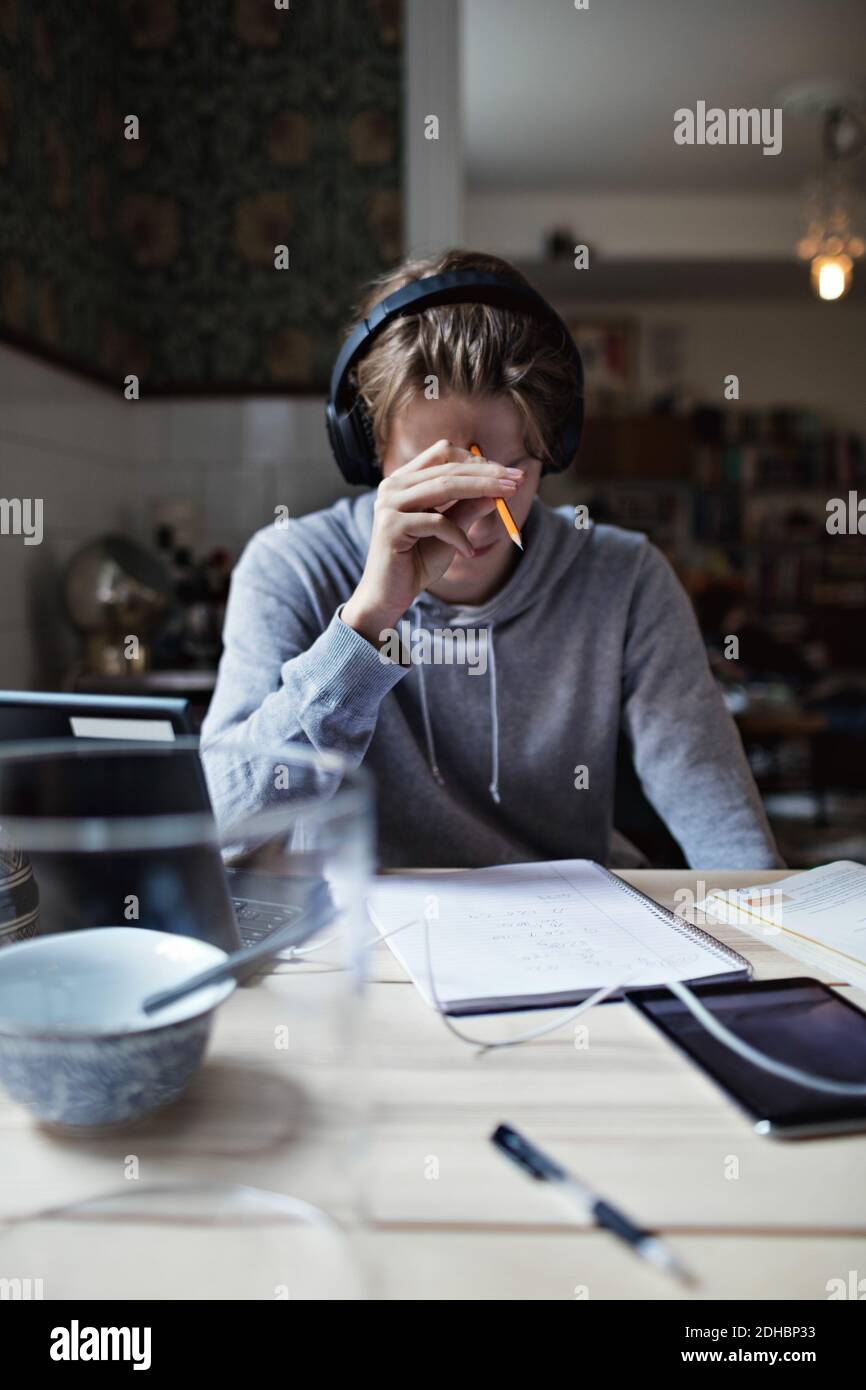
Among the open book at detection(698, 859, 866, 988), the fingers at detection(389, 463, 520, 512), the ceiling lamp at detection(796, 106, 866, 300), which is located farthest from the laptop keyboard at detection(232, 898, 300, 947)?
the ceiling lamp at detection(796, 106, 866, 300)

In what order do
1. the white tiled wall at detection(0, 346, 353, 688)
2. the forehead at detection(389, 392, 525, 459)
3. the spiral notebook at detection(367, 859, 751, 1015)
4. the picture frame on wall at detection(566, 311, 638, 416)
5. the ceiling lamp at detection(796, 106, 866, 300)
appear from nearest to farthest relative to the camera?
1. the spiral notebook at detection(367, 859, 751, 1015)
2. the forehead at detection(389, 392, 525, 459)
3. the white tiled wall at detection(0, 346, 353, 688)
4. the ceiling lamp at detection(796, 106, 866, 300)
5. the picture frame on wall at detection(566, 311, 638, 416)

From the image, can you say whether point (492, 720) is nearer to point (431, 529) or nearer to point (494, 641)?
point (494, 641)

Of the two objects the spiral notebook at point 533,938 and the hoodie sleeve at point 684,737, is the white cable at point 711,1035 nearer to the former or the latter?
the spiral notebook at point 533,938

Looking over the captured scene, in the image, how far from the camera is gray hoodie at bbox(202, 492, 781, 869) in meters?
1.11

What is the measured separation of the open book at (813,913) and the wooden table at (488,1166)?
0.65 feet

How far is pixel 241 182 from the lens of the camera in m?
2.61

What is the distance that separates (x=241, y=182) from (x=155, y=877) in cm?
265

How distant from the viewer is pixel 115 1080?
41 cm

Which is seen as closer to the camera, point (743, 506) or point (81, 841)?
point (81, 841)

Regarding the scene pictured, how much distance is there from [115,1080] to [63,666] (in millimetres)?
2035

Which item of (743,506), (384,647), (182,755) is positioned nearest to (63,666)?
(384,647)

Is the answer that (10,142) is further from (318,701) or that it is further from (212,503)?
(318,701)

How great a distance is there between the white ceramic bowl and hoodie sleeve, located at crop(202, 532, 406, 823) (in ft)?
0.27

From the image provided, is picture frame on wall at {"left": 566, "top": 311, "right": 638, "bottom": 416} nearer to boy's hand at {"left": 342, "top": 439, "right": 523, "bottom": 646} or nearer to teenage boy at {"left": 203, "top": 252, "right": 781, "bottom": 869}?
teenage boy at {"left": 203, "top": 252, "right": 781, "bottom": 869}
